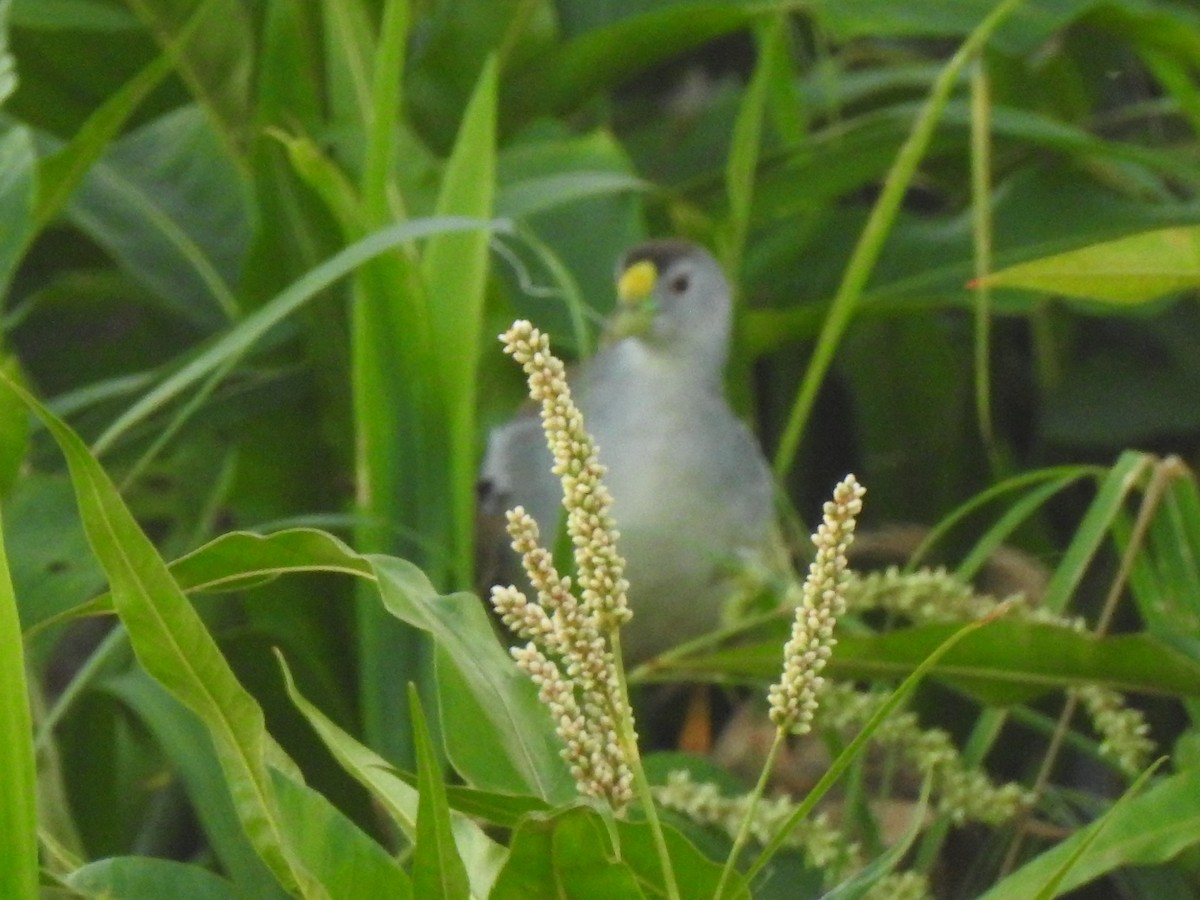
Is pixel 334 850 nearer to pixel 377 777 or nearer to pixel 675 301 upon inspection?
pixel 377 777

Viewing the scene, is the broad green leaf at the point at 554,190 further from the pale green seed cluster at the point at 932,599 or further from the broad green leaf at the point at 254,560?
the broad green leaf at the point at 254,560

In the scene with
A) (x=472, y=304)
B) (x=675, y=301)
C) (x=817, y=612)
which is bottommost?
(x=817, y=612)

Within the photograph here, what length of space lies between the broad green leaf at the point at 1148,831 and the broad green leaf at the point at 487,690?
0.82ft

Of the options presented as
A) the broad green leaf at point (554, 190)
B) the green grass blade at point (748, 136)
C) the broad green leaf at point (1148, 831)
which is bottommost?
the broad green leaf at point (1148, 831)

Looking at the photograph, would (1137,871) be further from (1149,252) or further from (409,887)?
(409,887)

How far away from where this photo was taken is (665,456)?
6.44ft

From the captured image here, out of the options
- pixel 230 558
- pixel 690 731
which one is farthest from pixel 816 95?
pixel 230 558

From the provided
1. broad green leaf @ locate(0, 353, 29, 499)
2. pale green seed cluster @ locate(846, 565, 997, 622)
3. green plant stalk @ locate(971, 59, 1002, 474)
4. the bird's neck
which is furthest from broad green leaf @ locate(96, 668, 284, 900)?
the bird's neck

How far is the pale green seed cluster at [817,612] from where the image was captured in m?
0.69

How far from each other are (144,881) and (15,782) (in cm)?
13

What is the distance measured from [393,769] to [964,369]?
1495 mm

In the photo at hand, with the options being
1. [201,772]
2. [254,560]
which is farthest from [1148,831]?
[201,772]

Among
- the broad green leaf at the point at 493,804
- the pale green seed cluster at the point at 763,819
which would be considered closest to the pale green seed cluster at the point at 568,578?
the broad green leaf at the point at 493,804

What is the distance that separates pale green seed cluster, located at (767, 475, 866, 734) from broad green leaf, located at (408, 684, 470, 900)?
14 cm
